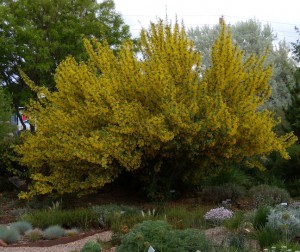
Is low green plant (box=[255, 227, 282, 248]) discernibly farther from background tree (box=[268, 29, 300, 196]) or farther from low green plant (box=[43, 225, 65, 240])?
background tree (box=[268, 29, 300, 196])

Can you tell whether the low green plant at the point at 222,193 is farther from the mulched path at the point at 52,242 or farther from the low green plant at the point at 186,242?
the low green plant at the point at 186,242

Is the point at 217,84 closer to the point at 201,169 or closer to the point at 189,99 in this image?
the point at 189,99

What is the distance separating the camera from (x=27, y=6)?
909 inches

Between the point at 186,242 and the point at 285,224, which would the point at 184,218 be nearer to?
the point at 285,224

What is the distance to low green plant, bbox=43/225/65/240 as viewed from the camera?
827cm

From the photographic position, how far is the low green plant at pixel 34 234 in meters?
8.26

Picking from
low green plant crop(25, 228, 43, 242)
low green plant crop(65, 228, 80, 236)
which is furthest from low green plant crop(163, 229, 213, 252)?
low green plant crop(25, 228, 43, 242)

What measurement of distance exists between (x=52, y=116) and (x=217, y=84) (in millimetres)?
3049

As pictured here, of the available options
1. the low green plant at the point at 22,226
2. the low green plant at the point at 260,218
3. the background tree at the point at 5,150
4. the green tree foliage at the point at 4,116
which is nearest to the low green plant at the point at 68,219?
the low green plant at the point at 22,226

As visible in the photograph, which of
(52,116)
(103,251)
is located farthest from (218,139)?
(103,251)


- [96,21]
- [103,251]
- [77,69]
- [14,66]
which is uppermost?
[96,21]

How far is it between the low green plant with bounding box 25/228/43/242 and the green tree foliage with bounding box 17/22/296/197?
1.72m

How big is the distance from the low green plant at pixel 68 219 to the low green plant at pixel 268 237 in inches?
120

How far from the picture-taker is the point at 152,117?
1005cm
